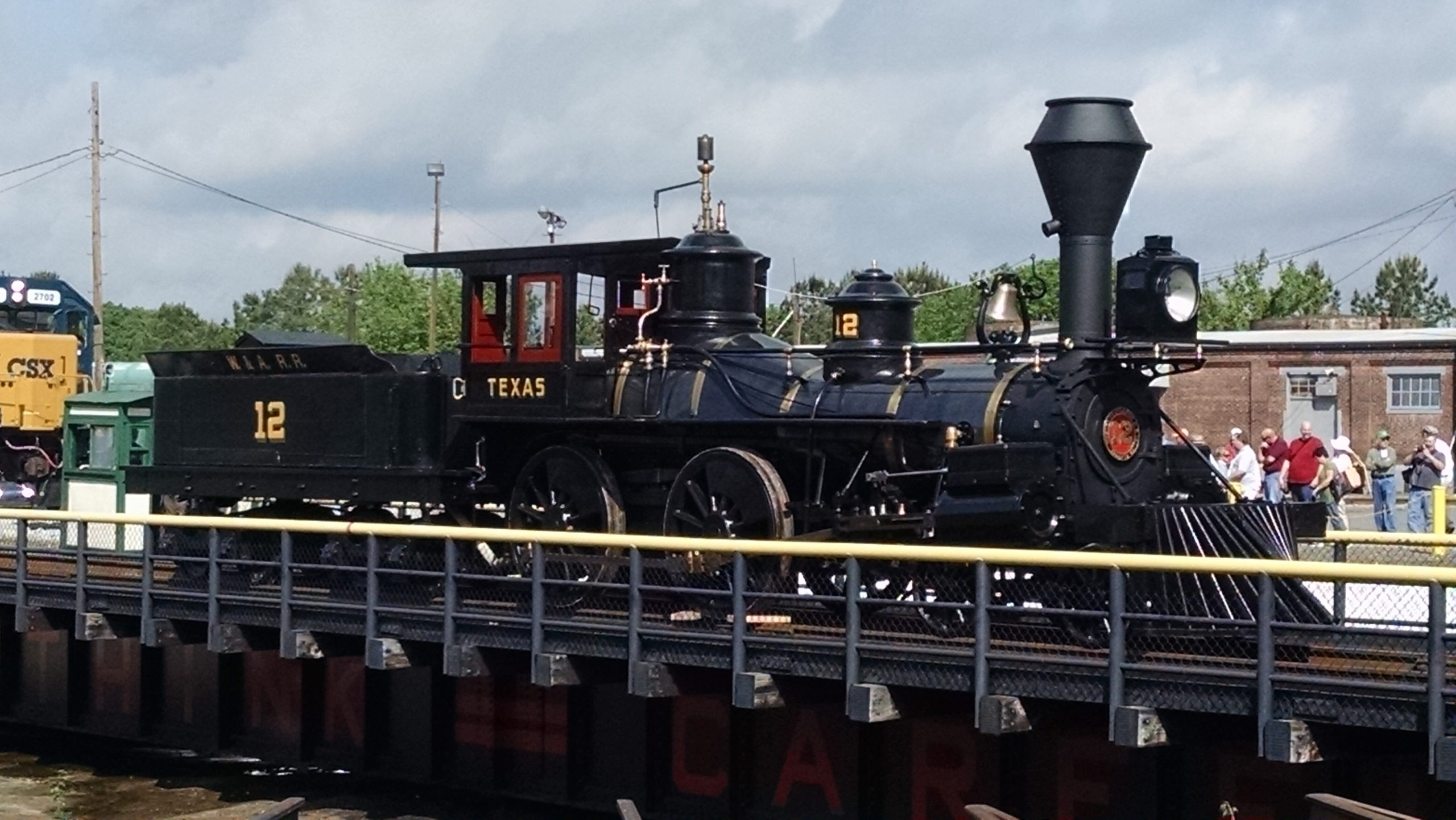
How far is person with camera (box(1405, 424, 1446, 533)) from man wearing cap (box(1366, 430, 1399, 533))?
929mm

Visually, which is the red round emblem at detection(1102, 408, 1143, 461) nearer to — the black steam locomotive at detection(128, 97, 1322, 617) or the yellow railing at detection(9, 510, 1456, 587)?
the black steam locomotive at detection(128, 97, 1322, 617)

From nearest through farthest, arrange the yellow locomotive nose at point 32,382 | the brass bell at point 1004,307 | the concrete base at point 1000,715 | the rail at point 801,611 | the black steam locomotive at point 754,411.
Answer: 1. the rail at point 801,611
2. the concrete base at point 1000,715
3. the black steam locomotive at point 754,411
4. the brass bell at point 1004,307
5. the yellow locomotive nose at point 32,382

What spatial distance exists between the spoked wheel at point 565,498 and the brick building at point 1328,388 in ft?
95.9

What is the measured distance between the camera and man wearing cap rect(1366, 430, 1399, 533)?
25.7m

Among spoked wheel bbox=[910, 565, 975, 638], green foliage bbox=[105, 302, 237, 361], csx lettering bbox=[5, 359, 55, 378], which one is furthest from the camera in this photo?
green foliage bbox=[105, 302, 237, 361]

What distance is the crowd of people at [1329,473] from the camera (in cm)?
2322

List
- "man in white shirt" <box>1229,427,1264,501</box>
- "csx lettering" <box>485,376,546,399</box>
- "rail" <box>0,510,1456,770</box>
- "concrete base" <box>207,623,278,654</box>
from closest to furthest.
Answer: "rail" <box>0,510,1456,770</box>, "concrete base" <box>207,623,278,654</box>, "csx lettering" <box>485,376,546,399</box>, "man in white shirt" <box>1229,427,1264,501</box>

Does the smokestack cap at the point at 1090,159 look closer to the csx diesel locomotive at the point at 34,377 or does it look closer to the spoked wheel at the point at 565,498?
the spoked wheel at the point at 565,498

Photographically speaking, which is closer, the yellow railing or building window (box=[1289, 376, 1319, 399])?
the yellow railing

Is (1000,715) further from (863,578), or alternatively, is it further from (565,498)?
(565,498)

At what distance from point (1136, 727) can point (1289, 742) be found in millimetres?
902

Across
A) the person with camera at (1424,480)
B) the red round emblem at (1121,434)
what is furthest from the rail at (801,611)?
the person with camera at (1424,480)

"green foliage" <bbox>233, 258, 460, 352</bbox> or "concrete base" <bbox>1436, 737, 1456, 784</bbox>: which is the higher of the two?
"green foliage" <bbox>233, 258, 460, 352</bbox>

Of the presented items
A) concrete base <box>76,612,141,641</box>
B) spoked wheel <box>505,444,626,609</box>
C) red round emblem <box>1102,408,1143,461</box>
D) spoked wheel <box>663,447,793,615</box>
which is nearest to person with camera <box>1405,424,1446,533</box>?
red round emblem <box>1102,408,1143,461</box>
